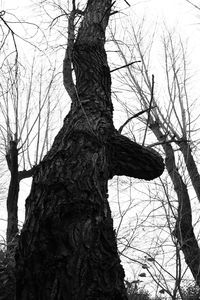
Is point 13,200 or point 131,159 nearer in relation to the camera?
point 131,159

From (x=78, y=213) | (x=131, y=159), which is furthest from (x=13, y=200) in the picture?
(x=78, y=213)

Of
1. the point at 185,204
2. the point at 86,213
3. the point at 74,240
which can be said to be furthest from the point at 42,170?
the point at 185,204

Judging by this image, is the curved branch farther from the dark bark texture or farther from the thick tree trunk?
the thick tree trunk

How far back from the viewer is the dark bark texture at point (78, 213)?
1.45m

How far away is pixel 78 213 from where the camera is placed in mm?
1679

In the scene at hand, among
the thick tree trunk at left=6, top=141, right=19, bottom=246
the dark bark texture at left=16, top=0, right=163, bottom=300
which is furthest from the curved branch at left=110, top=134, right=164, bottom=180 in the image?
the thick tree trunk at left=6, top=141, right=19, bottom=246

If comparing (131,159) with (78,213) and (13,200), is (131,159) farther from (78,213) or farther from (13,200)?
(13,200)

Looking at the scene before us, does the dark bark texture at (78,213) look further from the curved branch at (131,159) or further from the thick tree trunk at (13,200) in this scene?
the thick tree trunk at (13,200)

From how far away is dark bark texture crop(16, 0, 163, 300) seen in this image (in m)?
1.45

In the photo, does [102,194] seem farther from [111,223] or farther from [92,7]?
[92,7]

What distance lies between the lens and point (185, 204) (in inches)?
216

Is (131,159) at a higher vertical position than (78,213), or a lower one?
higher

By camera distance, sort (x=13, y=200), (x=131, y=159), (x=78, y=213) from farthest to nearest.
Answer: (x=13, y=200) < (x=131, y=159) < (x=78, y=213)

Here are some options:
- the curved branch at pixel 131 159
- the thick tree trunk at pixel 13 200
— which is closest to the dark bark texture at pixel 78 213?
the curved branch at pixel 131 159
